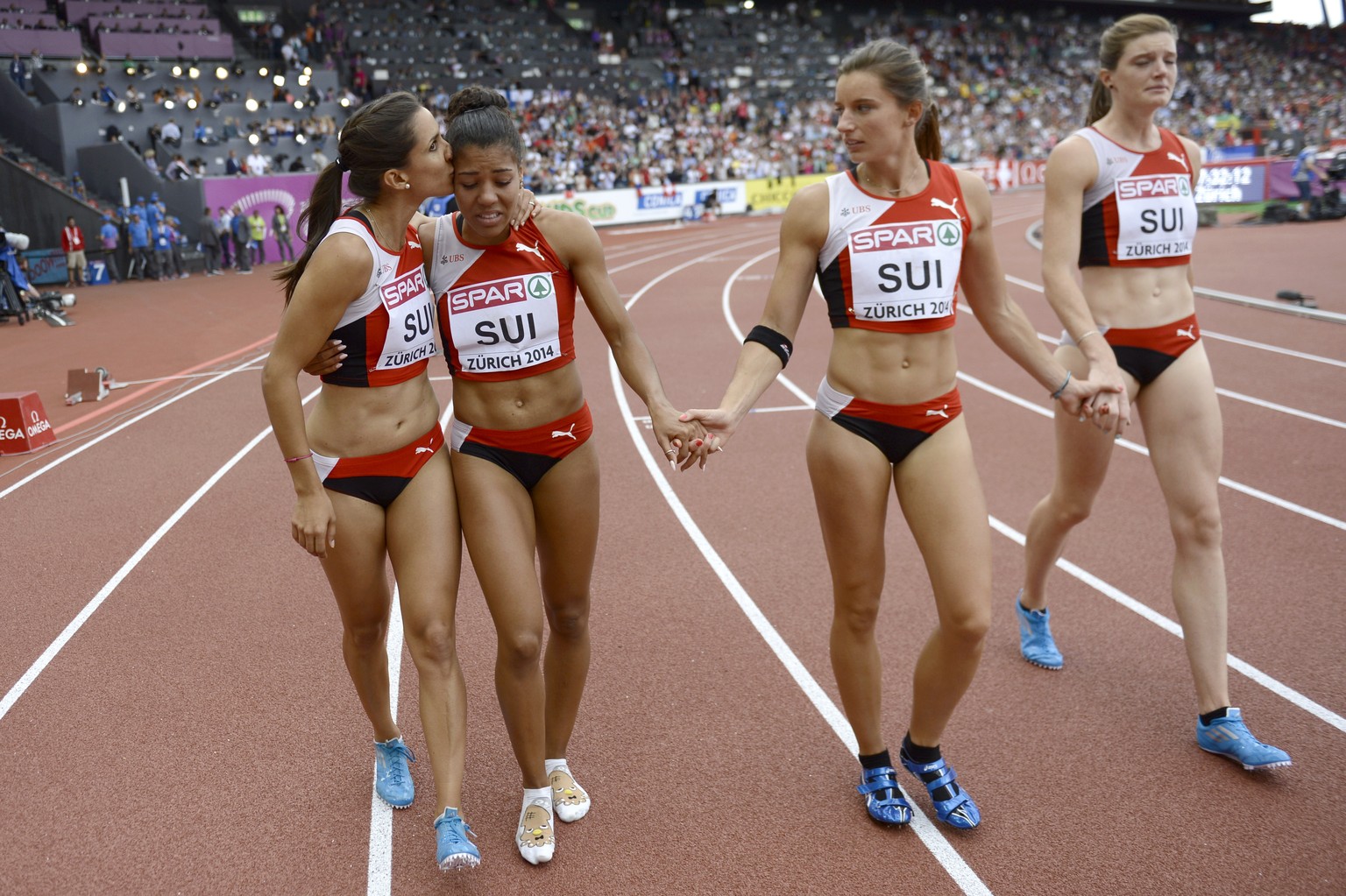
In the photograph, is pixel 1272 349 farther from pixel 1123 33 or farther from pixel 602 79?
pixel 602 79

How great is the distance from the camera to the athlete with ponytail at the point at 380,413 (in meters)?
2.80

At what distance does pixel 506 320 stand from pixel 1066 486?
2257 mm

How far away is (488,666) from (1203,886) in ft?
9.26

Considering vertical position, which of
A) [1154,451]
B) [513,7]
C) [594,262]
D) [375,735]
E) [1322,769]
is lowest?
[1322,769]

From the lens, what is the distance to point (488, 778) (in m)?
3.52

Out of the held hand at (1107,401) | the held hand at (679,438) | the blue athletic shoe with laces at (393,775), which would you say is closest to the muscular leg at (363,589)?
the blue athletic shoe with laces at (393,775)

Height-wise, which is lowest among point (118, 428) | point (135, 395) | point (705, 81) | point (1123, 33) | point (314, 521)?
point (118, 428)

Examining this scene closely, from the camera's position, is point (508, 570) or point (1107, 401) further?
point (1107, 401)

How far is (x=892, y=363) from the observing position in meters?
2.94

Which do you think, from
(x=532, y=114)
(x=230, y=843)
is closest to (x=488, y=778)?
(x=230, y=843)

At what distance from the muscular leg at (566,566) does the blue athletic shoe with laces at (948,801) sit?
3.76 feet

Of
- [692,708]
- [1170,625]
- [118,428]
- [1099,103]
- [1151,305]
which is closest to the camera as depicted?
[1151,305]

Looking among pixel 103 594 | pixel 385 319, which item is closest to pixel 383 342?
pixel 385 319

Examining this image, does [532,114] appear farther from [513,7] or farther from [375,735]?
[375,735]
